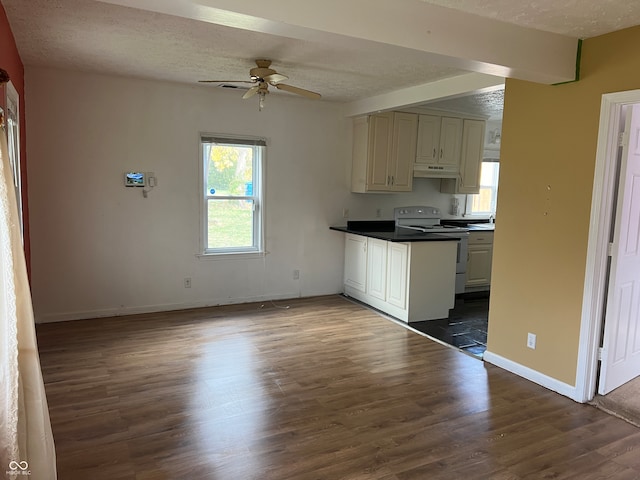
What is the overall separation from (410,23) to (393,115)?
3.23 meters

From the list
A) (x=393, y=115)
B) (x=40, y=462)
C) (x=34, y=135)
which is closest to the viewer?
(x=40, y=462)

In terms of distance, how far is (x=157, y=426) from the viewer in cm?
270

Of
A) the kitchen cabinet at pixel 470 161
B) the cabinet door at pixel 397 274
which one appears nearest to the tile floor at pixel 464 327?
the cabinet door at pixel 397 274

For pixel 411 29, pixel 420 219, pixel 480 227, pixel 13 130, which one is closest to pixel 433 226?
pixel 420 219

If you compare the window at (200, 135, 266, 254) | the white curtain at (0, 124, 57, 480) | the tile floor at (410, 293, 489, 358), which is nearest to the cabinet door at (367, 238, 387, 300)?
the tile floor at (410, 293, 489, 358)

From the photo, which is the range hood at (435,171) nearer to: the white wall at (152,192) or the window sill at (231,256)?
the white wall at (152,192)

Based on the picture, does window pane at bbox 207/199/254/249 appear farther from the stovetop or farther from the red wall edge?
the stovetop

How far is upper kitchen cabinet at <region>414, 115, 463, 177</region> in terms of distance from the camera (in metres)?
5.83

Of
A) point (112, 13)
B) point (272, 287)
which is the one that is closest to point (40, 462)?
point (112, 13)

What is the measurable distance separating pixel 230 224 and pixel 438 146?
285 cm

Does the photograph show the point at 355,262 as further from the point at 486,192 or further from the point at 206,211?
the point at 486,192

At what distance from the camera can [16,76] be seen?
3.57 metres

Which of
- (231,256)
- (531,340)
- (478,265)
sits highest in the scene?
(231,256)

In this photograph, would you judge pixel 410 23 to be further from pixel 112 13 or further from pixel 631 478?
pixel 631 478
